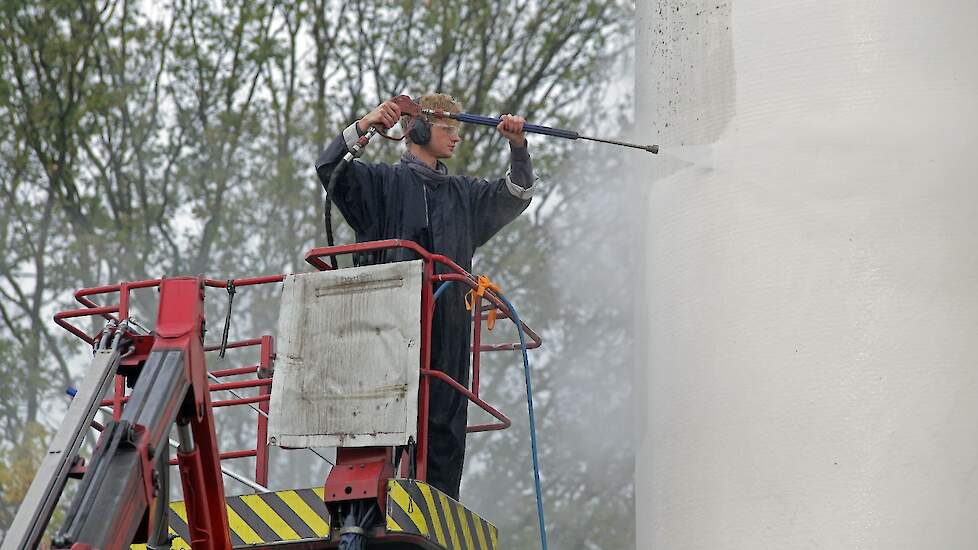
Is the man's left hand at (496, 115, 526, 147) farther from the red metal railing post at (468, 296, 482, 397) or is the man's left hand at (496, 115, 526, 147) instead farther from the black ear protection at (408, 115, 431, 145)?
the red metal railing post at (468, 296, 482, 397)

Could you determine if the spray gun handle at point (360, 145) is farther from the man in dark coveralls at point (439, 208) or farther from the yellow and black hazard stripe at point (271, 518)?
the yellow and black hazard stripe at point (271, 518)

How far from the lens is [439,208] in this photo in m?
5.79

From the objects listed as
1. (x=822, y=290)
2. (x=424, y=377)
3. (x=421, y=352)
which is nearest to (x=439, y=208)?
(x=421, y=352)

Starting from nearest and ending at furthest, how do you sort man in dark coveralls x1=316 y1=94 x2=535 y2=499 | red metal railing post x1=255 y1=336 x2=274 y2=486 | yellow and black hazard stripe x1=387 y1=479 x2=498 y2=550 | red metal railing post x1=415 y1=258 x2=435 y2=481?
yellow and black hazard stripe x1=387 y1=479 x2=498 y2=550 → red metal railing post x1=415 y1=258 x2=435 y2=481 → man in dark coveralls x1=316 y1=94 x2=535 y2=499 → red metal railing post x1=255 y1=336 x2=274 y2=486

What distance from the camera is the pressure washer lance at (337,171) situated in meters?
5.23

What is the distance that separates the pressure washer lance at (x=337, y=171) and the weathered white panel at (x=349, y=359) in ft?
1.31

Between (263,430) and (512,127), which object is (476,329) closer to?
(512,127)

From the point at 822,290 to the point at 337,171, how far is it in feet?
6.57

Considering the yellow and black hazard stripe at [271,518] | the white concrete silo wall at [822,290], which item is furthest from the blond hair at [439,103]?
the yellow and black hazard stripe at [271,518]

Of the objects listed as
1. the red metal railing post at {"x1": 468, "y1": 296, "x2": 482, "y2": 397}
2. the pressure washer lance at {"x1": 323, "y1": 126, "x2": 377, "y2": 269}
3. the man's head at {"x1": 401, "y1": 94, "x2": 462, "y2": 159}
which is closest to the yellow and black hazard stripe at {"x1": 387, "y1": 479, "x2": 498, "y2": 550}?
the red metal railing post at {"x1": 468, "y1": 296, "x2": 482, "y2": 397}

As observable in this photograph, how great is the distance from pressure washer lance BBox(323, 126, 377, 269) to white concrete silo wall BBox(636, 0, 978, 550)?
1.23 meters

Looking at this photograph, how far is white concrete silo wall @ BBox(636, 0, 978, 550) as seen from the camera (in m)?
4.07

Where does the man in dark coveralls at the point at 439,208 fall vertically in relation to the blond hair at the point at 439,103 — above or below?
below

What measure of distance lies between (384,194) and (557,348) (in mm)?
11445
